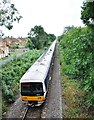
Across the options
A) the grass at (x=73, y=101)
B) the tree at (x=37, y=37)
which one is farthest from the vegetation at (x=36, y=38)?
the grass at (x=73, y=101)

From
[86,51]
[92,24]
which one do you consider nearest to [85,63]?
[86,51]

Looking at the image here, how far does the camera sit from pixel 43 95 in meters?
15.6

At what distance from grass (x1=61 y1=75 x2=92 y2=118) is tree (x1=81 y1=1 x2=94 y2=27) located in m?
5.05

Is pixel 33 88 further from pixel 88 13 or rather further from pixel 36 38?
pixel 36 38

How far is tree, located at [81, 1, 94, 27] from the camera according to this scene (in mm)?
12946

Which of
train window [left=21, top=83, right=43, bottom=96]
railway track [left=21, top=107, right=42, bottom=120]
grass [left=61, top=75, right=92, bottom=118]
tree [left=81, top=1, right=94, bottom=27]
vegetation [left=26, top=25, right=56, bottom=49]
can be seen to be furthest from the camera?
vegetation [left=26, top=25, right=56, bottom=49]

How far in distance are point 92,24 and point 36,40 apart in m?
64.9

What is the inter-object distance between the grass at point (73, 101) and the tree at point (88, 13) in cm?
505

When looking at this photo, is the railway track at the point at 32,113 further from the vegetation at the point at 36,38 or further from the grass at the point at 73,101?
the vegetation at the point at 36,38

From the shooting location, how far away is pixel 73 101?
16.3 metres

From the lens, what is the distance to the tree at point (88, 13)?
510 inches

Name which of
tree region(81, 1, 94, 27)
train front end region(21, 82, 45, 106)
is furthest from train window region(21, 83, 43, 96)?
tree region(81, 1, 94, 27)

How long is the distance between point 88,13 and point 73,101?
6.08m

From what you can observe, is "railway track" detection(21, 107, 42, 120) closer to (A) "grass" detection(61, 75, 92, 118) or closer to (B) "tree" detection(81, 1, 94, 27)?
(A) "grass" detection(61, 75, 92, 118)
